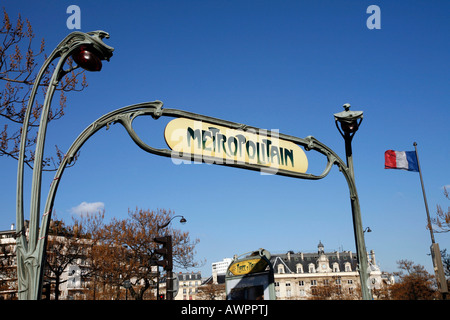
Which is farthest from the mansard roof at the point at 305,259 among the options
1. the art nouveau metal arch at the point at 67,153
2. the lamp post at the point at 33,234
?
the lamp post at the point at 33,234

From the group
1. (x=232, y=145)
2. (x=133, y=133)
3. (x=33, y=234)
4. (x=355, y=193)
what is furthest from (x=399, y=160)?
(x=33, y=234)

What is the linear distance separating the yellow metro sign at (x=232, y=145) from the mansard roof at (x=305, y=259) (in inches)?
3433

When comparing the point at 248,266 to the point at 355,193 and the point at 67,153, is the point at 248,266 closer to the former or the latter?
the point at 355,193

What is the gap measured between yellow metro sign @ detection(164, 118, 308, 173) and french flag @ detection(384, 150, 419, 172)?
8.59m

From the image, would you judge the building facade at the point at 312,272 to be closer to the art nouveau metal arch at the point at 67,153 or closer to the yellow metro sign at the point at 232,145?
the yellow metro sign at the point at 232,145

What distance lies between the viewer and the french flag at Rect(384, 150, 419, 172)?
14086mm

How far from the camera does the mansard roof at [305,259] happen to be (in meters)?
90.8

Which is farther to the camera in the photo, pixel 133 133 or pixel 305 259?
pixel 305 259

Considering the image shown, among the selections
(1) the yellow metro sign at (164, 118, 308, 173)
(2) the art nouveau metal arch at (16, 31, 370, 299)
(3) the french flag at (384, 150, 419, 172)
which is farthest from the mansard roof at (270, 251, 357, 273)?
(2) the art nouveau metal arch at (16, 31, 370, 299)

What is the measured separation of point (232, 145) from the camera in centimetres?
579

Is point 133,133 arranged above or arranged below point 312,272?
above

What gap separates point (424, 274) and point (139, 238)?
40330mm

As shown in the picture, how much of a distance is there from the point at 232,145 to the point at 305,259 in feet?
305
